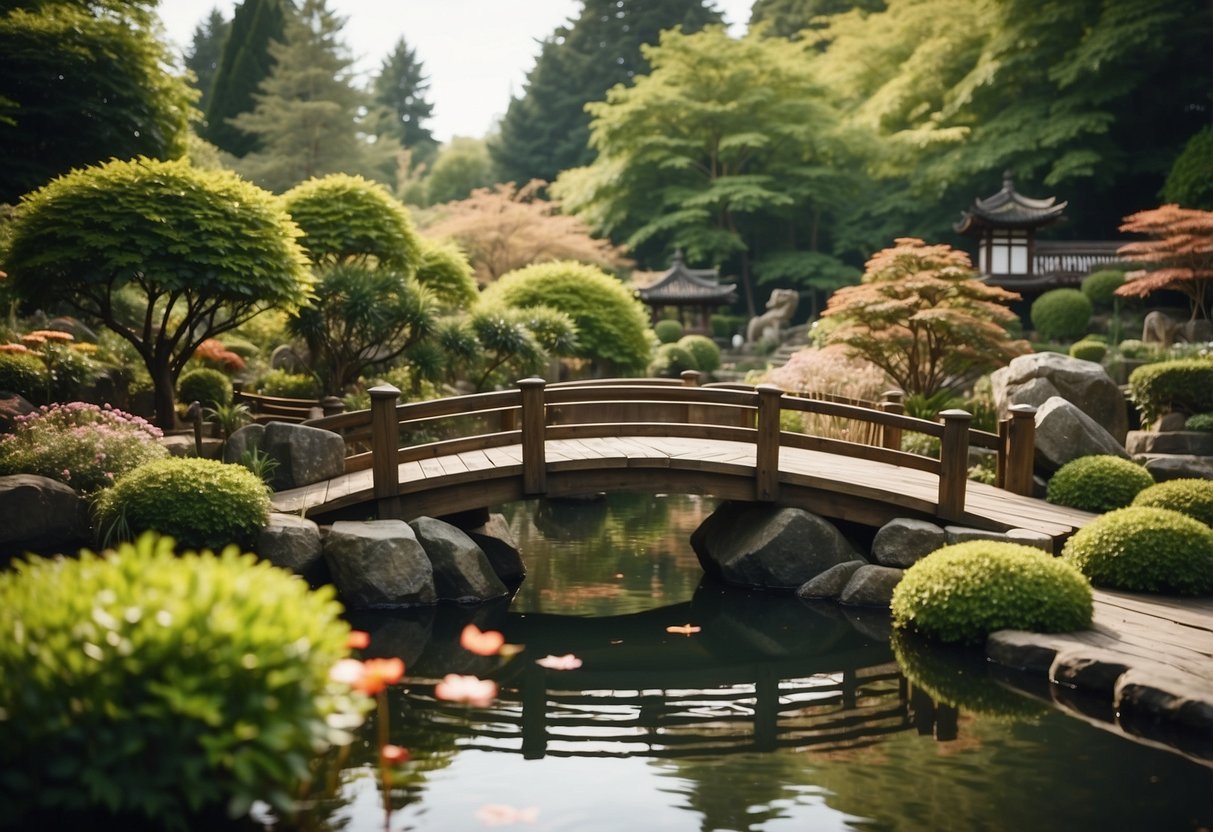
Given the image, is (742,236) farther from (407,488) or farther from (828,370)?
(407,488)

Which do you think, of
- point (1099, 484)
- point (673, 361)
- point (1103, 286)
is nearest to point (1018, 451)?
point (1099, 484)

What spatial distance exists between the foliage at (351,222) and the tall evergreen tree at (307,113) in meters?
16.4

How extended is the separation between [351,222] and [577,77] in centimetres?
2790

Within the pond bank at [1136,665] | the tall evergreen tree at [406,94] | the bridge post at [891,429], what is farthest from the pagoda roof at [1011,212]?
the tall evergreen tree at [406,94]

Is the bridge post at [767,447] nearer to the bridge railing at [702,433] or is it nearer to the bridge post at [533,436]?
the bridge railing at [702,433]

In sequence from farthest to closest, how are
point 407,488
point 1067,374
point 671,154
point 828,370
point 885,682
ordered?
point 671,154
point 828,370
point 1067,374
point 407,488
point 885,682

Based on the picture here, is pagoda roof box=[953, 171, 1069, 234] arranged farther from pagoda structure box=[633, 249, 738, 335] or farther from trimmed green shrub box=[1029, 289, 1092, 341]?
pagoda structure box=[633, 249, 738, 335]

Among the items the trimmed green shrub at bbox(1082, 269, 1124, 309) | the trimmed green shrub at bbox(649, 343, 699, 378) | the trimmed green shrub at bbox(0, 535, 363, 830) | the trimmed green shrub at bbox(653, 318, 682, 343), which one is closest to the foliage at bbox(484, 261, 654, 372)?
the trimmed green shrub at bbox(649, 343, 699, 378)

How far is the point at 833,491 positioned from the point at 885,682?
2.55 meters

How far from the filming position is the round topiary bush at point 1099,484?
8.89 m

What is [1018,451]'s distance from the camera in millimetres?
9055

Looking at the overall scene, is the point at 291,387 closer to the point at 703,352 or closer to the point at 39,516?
the point at 39,516

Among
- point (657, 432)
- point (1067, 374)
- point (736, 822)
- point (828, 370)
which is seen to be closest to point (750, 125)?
point (828, 370)

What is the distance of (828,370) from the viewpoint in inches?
546
